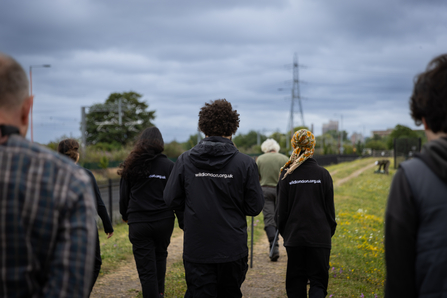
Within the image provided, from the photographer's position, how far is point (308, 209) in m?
4.18

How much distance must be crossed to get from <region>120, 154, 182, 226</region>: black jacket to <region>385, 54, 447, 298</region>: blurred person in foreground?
2.94 m

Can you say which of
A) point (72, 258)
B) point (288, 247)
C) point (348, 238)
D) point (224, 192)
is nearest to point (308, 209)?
point (288, 247)

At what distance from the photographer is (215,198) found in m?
3.38

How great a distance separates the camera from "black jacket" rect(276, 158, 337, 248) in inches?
163

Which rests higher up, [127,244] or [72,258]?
[72,258]

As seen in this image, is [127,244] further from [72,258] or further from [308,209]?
[72,258]

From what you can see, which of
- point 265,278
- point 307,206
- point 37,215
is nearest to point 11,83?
point 37,215

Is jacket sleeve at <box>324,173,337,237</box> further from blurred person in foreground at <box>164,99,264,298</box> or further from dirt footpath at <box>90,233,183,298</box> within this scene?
dirt footpath at <box>90,233,183,298</box>

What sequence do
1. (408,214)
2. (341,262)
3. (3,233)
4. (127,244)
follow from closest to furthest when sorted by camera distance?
(3,233) < (408,214) < (341,262) < (127,244)

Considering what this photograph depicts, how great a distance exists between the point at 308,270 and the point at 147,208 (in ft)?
6.06

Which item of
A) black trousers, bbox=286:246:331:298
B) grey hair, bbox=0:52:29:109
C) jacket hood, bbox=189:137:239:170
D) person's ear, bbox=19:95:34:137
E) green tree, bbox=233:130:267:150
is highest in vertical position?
green tree, bbox=233:130:267:150

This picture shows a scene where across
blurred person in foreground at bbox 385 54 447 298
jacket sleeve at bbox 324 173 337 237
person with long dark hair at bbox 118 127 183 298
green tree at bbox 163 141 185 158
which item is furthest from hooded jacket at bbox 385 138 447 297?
green tree at bbox 163 141 185 158

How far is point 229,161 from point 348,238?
20.3ft

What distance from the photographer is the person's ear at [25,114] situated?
1.62m
